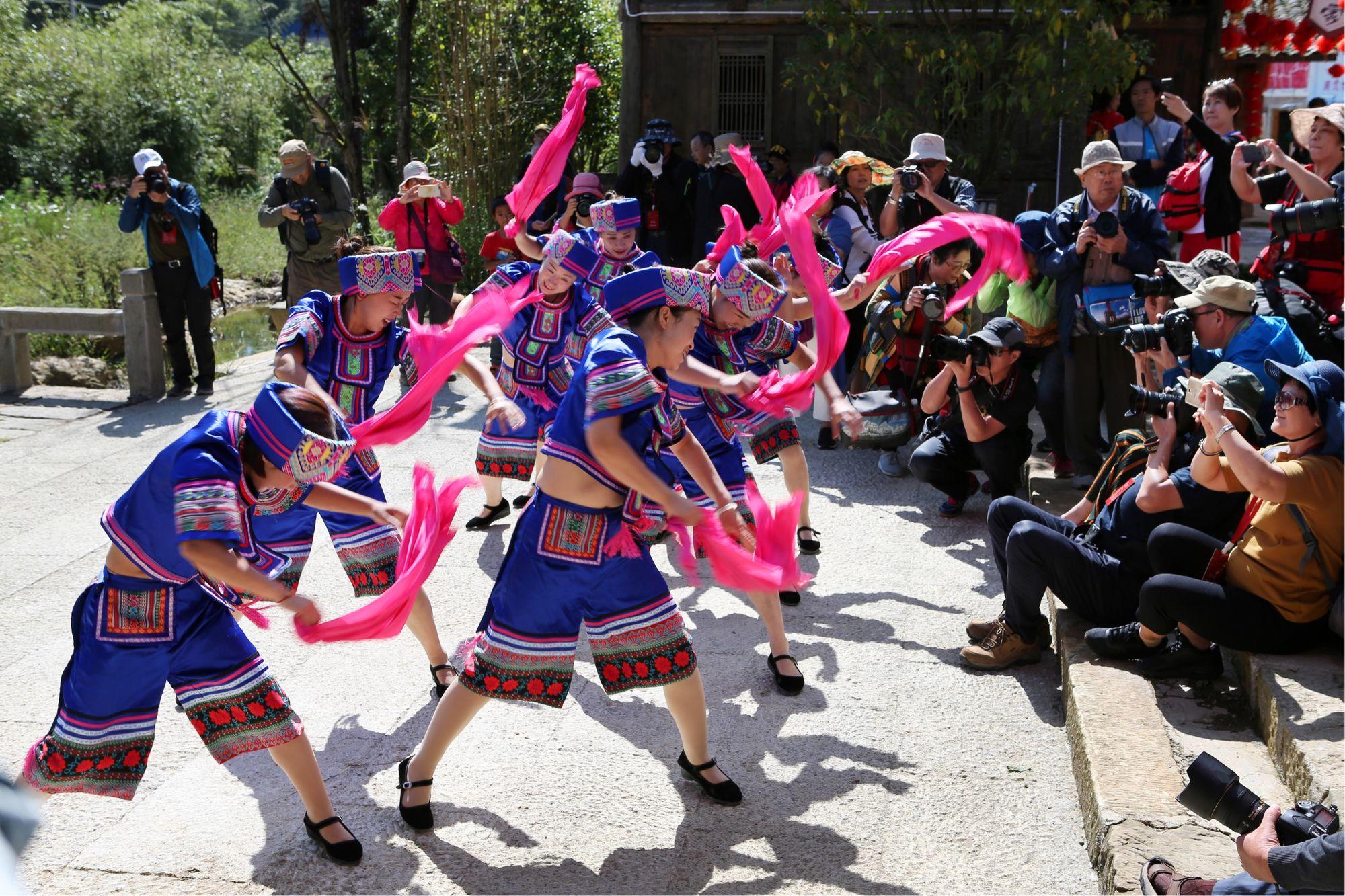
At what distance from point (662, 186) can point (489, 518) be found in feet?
14.4

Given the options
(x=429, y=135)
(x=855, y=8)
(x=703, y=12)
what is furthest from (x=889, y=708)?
(x=429, y=135)

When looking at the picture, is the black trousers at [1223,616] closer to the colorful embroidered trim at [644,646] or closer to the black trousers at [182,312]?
the colorful embroidered trim at [644,646]

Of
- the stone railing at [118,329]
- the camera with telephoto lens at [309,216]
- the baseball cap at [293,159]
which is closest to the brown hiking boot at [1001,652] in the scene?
the camera with telephoto lens at [309,216]

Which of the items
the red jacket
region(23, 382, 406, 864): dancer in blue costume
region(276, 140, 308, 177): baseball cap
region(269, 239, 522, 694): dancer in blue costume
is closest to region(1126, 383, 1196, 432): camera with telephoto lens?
region(269, 239, 522, 694): dancer in blue costume

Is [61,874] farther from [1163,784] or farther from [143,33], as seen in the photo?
[143,33]

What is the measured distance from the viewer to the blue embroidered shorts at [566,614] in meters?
3.47

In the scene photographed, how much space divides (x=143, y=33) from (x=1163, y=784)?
27.3 meters

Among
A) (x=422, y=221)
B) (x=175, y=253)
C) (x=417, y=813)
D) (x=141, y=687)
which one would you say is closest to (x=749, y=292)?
(x=417, y=813)

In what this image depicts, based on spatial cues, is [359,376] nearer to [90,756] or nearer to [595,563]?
[595,563]

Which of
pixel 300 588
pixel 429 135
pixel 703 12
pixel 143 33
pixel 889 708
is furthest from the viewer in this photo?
pixel 143 33

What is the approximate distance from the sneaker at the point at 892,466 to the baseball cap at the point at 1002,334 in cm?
169

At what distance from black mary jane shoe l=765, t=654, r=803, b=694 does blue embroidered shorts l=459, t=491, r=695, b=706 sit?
1091 mm

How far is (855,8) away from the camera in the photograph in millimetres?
9188

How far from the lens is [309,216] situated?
9.02 meters
